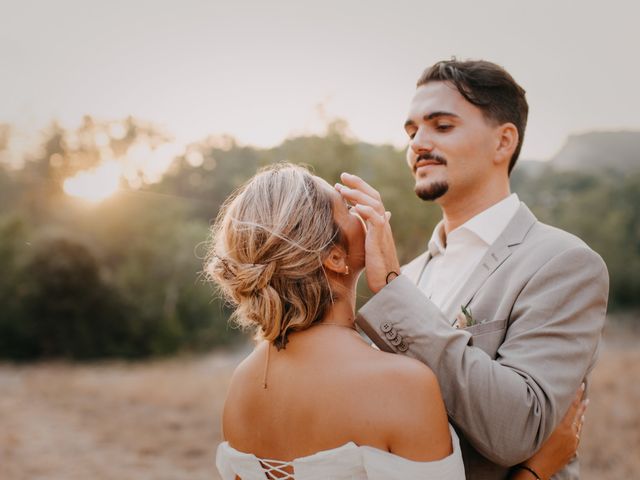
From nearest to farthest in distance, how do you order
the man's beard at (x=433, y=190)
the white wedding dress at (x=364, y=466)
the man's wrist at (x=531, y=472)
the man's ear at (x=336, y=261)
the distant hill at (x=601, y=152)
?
the white wedding dress at (x=364, y=466), the man's ear at (x=336, y=261), the man's wrist at (x=531, y=472), the man's beard at (x=433, y=190), the distant hill at (x=601, y=152)

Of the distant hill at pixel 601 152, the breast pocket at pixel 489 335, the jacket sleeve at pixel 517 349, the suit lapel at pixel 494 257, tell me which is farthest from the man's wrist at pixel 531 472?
the distant hill at pixel 601 152

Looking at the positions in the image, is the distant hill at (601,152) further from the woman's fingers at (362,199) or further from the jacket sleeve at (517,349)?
the woman's fingers at (362,199)

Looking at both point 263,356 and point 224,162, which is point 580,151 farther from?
point 263,356

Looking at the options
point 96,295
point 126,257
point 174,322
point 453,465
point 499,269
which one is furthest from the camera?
point 126,257

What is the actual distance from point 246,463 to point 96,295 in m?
21.1

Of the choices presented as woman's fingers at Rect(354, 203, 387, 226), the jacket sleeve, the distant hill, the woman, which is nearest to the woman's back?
Result: the woman

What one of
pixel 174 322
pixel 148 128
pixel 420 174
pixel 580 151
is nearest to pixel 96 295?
pixel 174 322

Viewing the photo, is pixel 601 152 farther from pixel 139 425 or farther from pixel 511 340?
pixel 511 340

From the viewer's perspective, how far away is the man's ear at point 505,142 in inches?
111

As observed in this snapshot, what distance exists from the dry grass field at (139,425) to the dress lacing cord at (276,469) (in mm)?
6501

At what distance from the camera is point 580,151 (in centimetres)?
3728

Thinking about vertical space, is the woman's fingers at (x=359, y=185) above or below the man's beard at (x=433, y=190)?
above

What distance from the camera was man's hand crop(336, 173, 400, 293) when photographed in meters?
1.93

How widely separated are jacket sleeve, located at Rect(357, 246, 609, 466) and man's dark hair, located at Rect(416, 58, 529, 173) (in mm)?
973
